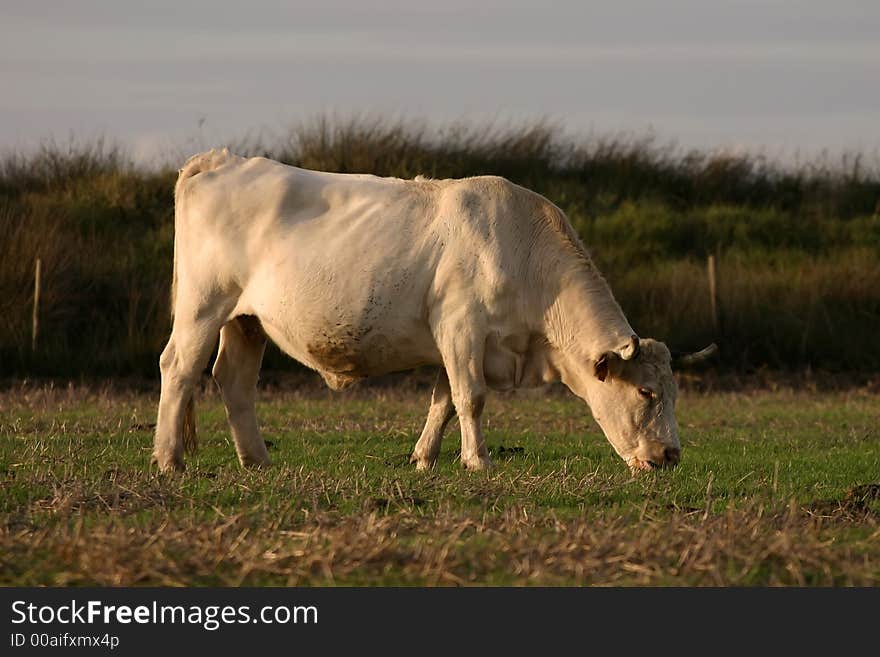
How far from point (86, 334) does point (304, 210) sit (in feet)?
33.1

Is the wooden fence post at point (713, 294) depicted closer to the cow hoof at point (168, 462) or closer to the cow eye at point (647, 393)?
the cow eye at point (647, 393)

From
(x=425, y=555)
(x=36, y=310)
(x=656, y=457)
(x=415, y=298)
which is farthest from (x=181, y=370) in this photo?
(x=36, y=310)

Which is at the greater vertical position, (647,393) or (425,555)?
(425,555)

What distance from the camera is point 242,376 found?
1114cm

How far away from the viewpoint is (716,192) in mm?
28375

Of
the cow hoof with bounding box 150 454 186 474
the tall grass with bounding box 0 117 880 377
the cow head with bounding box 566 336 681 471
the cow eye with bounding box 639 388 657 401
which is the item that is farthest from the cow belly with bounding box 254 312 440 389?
the tall grass with bounding box 0 117 880 377

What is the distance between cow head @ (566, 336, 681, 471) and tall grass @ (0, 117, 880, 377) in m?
9.93

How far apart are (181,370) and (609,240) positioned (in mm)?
14603

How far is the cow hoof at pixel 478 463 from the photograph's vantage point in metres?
10.1

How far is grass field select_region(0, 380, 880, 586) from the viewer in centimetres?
626

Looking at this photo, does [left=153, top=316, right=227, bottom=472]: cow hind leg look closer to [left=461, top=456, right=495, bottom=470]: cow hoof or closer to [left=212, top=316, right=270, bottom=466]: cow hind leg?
[left=212, top=316, right=270, bottom=466]: cow hind leg

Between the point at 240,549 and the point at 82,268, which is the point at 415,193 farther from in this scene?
the point at 82,268

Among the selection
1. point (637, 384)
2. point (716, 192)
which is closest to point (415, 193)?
point (637, 384)

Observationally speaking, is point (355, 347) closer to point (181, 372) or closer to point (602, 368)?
point (181, 372)
